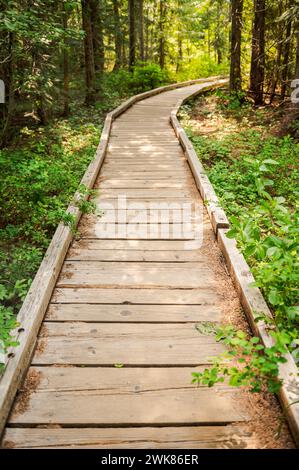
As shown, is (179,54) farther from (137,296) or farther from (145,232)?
(137,296)

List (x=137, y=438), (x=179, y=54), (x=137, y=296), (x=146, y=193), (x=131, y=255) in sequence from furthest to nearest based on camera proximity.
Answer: (x=179, y=54) < (x=146, y=193) < (x=131, y=255) < (x=137, y=296) < (x=137, y=438)

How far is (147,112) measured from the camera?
610 inches

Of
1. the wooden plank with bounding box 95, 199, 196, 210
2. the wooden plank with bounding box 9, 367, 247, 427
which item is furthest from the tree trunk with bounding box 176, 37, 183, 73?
the wooden plank with bounding box 9, 367, 247, 427

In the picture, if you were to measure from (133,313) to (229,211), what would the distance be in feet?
10.6

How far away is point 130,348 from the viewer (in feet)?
11.2

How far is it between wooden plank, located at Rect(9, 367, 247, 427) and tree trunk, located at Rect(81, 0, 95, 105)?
13.7 meters

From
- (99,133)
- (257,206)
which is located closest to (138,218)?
(257,206)

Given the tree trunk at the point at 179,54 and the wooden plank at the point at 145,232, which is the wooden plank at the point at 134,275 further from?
the tree trunk at the point at 179,54

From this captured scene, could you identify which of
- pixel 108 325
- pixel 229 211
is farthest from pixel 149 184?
pixel 108 325

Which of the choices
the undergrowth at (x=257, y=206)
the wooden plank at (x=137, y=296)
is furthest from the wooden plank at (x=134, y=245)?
the wooden plank at (x=137, y=296)

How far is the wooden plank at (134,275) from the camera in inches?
171

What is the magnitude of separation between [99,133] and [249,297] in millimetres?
10242

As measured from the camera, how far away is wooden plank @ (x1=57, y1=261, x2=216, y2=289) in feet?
14.3

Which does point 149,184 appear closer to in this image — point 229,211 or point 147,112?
point 229,211
